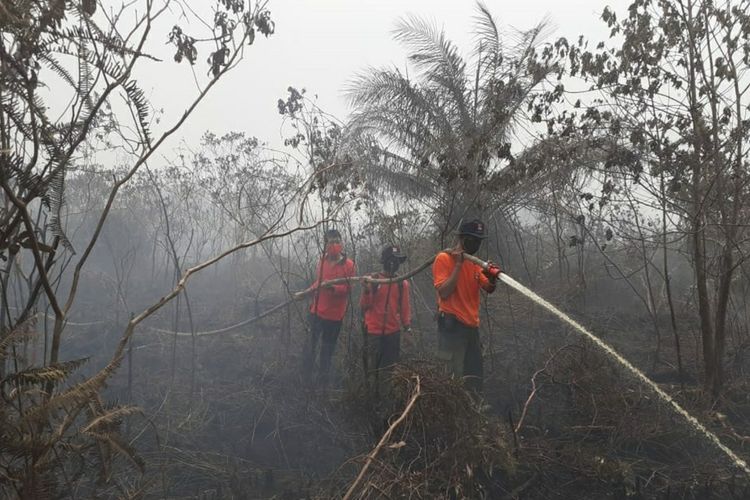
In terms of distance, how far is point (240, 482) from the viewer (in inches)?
164

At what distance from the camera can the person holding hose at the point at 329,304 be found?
6.17 m

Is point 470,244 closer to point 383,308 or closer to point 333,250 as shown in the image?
point 383,308

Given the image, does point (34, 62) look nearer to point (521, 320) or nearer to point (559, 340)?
point (559, 340)

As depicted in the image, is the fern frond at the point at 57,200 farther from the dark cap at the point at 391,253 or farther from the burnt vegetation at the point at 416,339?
the dark cap at the point at 391,253

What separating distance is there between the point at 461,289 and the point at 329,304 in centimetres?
211

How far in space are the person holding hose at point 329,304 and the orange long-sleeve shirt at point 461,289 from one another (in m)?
1.79

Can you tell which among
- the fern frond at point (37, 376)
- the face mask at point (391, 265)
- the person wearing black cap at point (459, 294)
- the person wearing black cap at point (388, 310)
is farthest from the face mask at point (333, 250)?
the fern frond at point (37, 376)

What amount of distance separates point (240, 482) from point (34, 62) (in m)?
3.18

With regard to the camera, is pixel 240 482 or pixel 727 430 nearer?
pixel 240 482

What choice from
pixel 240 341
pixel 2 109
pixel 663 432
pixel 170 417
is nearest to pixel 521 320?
pixel 663 432

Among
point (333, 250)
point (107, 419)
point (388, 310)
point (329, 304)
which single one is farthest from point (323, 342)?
point (107, 419)

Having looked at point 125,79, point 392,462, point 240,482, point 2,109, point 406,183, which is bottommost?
point 240,482

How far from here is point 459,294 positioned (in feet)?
14.7

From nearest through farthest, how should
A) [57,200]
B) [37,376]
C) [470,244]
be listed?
[37,376] < [57,200] < [470,244]
